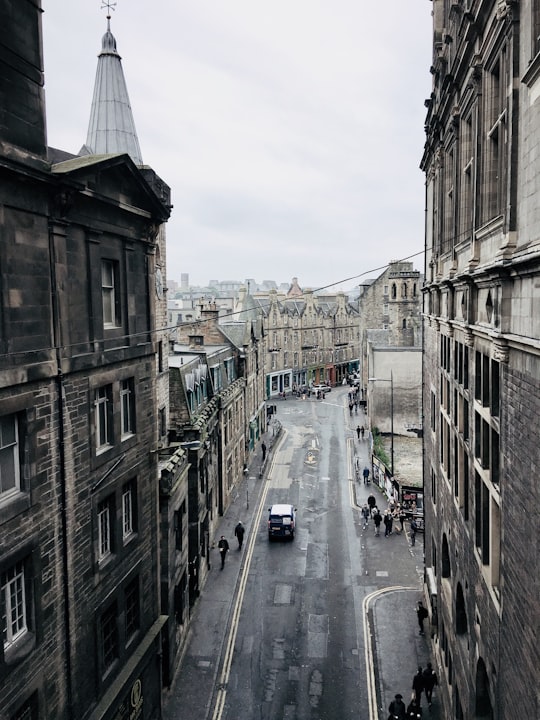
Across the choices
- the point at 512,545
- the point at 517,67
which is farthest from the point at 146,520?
the point at 517,67

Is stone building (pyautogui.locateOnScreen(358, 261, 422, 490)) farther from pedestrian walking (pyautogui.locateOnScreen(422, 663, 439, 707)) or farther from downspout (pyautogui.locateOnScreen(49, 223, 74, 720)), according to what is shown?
downspout (pyautogui.locateOnScreen(49, 223, 74, 720))

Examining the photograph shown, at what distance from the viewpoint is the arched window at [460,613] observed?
1541 cm

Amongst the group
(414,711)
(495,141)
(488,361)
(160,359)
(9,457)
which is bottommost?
(414,711)

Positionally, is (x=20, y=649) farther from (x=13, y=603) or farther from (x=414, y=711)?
(x=414, y=711)

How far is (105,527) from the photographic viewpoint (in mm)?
15195

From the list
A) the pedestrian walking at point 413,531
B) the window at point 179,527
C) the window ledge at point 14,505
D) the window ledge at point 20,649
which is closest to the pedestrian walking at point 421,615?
the pedestrian walking at point 413,531

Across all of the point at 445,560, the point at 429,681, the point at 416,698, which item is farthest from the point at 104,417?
the point at 429,681

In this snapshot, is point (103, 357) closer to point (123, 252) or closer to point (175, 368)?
point (123, 252)

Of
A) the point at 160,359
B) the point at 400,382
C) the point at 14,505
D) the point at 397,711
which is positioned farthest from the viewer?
the point at 400,382

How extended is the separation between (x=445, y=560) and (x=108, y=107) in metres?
21.1

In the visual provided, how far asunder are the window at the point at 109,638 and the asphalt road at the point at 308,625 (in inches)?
203

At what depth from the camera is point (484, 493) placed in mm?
12250

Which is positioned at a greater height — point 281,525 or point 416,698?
point 281,525

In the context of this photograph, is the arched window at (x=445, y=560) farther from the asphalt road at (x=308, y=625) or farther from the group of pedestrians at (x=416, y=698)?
the asphalt road at (x=308, y=625)
